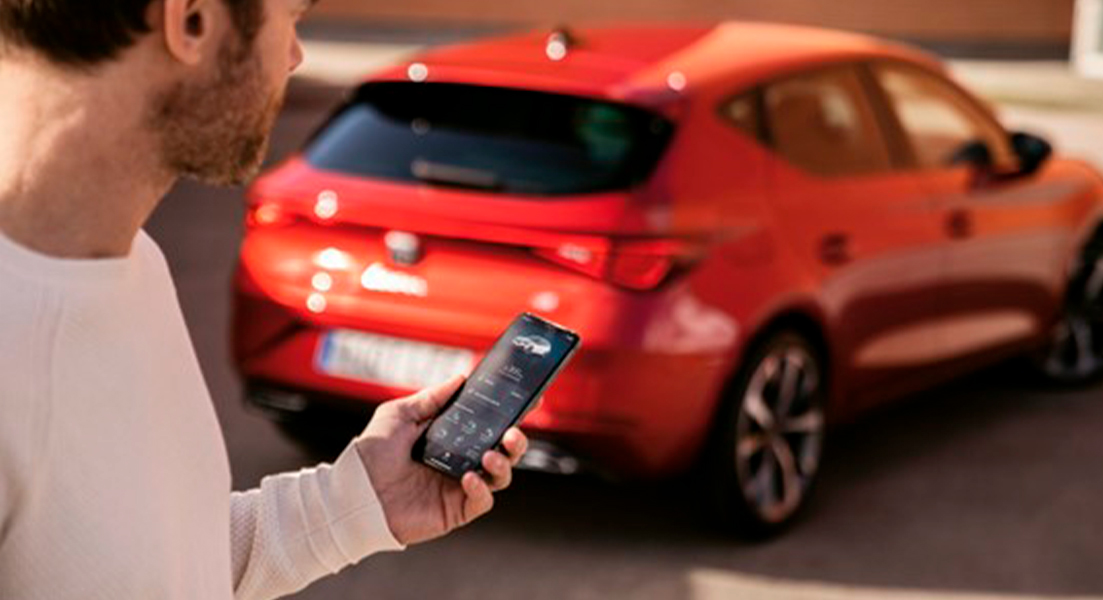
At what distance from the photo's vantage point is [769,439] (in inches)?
235

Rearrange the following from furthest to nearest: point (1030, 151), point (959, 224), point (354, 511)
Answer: point (1030, 151)
point (959, 224)
point (354, 511)

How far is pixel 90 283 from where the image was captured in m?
1.72

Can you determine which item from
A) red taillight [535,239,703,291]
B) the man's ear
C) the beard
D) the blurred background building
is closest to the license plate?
red taillight [535,239,703,291]

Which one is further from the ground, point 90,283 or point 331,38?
point 90,283

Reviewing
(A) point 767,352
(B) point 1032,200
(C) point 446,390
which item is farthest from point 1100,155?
(C) point 446,390

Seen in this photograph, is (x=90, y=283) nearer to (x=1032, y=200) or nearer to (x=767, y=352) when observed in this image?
(x=767, y=352)

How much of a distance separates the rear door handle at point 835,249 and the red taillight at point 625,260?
2.69ft

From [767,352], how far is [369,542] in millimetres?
3627

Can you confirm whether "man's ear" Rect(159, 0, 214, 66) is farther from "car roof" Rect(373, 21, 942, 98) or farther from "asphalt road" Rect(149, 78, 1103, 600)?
"car roof" Rect(373, 21, 942, 98)

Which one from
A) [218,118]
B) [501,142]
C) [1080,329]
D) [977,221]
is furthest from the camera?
[1080,329]

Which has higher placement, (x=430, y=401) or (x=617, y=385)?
(x=430, y=401)

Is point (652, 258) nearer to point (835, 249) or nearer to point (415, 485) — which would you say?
point (835, 249)

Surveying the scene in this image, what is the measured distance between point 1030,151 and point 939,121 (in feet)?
1.63

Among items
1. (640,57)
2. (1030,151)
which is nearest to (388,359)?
(640,57)
